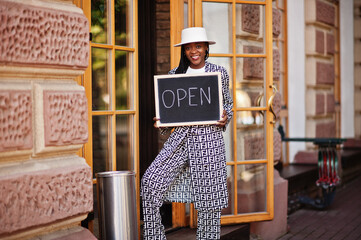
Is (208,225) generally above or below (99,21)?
below

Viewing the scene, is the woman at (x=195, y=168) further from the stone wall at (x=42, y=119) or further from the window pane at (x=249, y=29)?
the window pane at (x=249, y=29)

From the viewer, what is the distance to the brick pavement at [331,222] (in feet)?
17.7

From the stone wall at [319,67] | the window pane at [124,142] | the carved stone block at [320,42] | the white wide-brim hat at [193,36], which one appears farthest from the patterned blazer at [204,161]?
the carved stone block at [320,42]

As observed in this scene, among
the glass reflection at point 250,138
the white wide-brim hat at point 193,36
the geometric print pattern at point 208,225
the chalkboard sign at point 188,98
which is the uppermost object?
the white wide-brim hat at point 193,36

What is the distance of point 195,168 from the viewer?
378 cm

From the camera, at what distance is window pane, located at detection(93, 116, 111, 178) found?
375 cm

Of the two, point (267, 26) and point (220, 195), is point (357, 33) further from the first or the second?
point (220, 195)

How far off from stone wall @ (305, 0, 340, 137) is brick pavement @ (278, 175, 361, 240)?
114 cm

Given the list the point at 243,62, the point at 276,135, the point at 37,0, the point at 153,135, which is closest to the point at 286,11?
the point at 276,135

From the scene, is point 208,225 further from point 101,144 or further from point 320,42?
point 320,42

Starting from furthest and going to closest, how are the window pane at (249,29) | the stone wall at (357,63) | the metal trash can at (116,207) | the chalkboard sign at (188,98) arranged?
the stone wall at (357,63)
the window pane at (249,29)
the chalkboard sign at (188,98)
the metal trash can at (116,207)

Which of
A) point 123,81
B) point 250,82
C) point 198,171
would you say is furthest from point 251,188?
point 123,81

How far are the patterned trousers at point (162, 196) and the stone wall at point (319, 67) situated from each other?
417cm

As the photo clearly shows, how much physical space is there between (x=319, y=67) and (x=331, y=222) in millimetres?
2550
